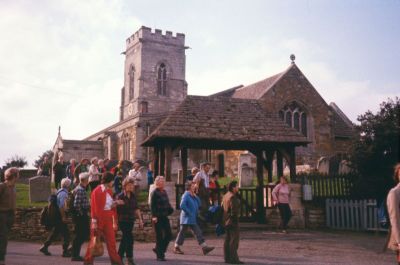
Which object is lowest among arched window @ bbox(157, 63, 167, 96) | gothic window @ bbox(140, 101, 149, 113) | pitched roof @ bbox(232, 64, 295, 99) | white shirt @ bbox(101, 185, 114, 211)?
white shirt @ bbox(101, 185, 114, 211)

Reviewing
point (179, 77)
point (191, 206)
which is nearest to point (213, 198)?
point (191, 206)

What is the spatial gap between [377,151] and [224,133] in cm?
557

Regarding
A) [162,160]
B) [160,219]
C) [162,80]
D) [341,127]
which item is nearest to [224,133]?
[162,160]

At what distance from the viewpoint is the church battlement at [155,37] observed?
56.4 meters

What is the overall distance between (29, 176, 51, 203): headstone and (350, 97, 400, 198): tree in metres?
11.0

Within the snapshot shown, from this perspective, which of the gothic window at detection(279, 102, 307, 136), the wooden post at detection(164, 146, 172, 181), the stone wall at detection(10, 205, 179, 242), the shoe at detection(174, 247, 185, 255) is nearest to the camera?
the shoe at detection(174, 247, 185, 255)

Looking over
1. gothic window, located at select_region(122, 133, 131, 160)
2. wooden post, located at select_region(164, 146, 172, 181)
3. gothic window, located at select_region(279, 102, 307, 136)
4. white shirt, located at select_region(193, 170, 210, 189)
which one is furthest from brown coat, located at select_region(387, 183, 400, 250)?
gothic window, located at select_region(122, 133, 131, 160)

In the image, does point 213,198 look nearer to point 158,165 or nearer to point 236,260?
point 158,165

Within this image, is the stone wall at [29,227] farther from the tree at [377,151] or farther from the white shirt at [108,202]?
the tree at [377,151]

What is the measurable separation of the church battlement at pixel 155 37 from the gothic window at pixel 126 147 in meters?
14.7

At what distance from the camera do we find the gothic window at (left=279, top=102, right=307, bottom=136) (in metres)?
32.5

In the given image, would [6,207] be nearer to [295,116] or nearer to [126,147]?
[295,116]

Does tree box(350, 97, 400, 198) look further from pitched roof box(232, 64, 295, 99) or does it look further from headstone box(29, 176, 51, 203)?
pitched roof box(232, 64, 295, 99)

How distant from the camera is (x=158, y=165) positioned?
15906 mm
